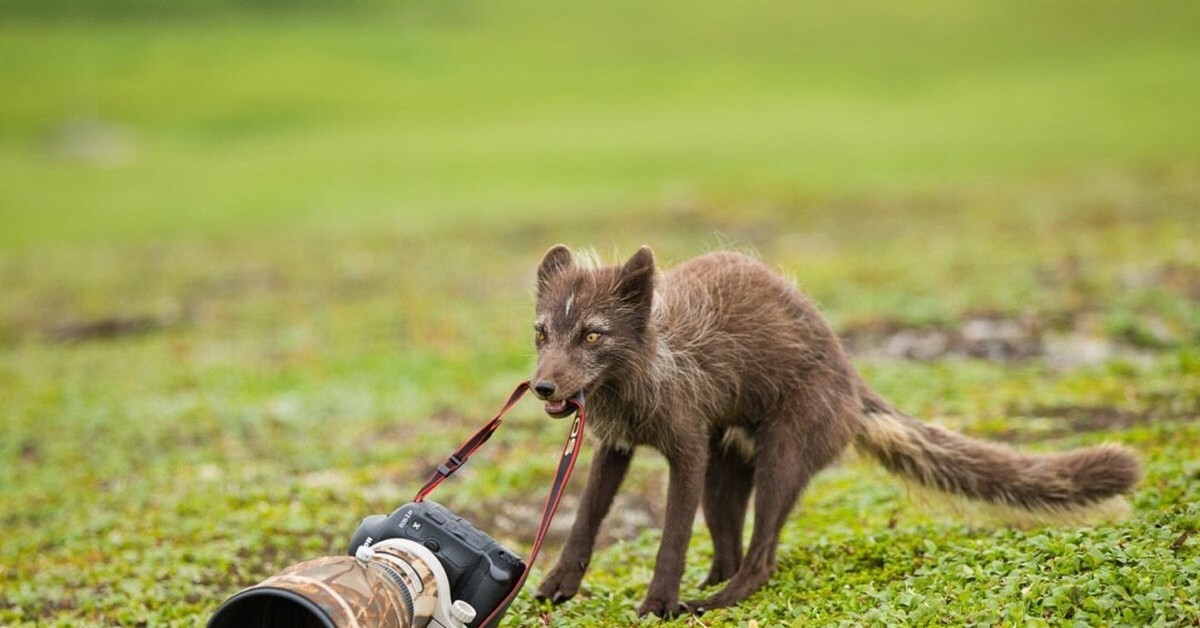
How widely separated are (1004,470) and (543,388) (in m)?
3.52

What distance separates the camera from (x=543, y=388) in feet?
23.5

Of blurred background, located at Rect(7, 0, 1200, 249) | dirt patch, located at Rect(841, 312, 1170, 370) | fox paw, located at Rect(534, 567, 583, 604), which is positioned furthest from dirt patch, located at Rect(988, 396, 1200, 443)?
blurred background, located at Rect(7, 0, 1200, 249)

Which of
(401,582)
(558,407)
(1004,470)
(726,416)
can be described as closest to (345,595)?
(401,582)

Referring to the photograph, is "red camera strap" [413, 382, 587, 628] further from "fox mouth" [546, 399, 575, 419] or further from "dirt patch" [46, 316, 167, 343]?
"dirt patch" [46, 316, 167, 343]

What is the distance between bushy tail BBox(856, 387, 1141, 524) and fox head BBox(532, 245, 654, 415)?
2180mm

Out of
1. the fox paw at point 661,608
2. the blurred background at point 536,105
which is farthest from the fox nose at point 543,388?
the blurred background at point 536,105

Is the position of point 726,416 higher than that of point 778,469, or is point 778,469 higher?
point 726,416

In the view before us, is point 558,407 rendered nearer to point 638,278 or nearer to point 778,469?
point 638,278

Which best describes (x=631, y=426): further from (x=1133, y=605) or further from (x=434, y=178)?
(x=434, y=178)

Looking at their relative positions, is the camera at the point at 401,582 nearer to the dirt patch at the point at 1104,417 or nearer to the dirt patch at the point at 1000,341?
the dirt patch at the point at 1104,417

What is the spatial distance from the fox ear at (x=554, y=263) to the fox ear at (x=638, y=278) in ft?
1.43

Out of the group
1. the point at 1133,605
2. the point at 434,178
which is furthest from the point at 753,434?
the point at 434,178

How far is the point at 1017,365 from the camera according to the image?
48.7 feet

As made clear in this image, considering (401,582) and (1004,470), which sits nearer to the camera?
(401,582)
